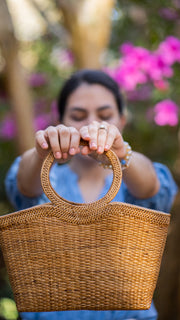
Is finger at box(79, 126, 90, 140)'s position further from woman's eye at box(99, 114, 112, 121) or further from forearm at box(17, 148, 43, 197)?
woman's eye at box(99, 114, 112, 121)

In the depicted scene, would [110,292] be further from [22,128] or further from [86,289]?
[22,128]

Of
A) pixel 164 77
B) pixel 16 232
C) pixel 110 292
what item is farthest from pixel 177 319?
pixel 16 232

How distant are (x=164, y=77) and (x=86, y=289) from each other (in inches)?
64.6

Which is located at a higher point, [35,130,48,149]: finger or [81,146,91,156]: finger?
[35,130,48,149]: finger

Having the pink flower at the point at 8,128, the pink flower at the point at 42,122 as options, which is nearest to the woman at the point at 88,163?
the pink flower at the point at 42,122

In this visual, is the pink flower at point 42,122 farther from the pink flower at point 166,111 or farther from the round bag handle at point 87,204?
the round bag handle at point 87,204

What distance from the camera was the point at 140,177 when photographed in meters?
1.15

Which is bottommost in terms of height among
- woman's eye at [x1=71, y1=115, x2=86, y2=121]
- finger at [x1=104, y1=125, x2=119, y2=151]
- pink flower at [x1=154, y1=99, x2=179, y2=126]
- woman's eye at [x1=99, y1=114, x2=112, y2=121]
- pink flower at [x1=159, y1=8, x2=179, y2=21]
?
pink flower at [x1=154, y1=99, x2=179, y2=126]

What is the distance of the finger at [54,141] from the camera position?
95 cm

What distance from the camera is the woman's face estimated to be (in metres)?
1.43

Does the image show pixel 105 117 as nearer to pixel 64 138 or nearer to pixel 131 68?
pixel 64 138

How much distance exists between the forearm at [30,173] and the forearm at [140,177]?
267 millimetres

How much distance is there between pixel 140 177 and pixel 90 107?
41cm

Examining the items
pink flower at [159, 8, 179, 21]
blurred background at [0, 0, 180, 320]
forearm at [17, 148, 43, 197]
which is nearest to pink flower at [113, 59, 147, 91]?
blurred background at [0, 0, 180, 320]
